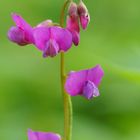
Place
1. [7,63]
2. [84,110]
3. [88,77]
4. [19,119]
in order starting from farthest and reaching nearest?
[7,63] < [84,110] < [19,119] < [88,77]

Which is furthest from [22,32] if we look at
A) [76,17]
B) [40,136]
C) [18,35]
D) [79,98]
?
[79,98]

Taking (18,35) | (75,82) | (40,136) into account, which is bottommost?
(40,136)

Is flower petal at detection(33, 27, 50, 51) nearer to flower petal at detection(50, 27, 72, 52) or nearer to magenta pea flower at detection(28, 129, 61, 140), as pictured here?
flower petal at detection(50, 27, 72, 52)

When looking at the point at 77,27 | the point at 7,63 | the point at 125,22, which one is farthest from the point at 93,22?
the point at 77,27

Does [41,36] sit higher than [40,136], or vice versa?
[41,36]

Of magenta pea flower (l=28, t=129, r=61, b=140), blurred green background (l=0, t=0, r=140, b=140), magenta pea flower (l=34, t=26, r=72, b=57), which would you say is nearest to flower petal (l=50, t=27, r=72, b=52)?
magenta pea flower (l=34, t=26, r=72, b=57)

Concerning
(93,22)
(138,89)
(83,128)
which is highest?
(93,22)

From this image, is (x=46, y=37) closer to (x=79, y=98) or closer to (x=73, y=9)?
(x=73, y=9)

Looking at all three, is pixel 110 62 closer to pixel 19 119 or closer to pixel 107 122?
pixel 107 122
